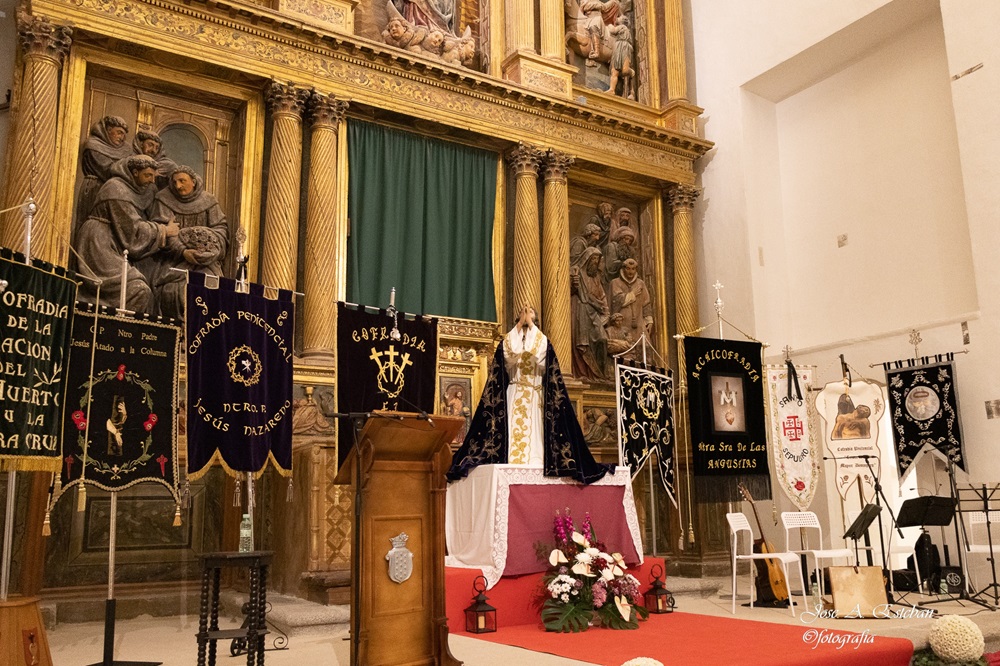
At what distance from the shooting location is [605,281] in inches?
512

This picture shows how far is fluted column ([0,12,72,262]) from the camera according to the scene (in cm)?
845

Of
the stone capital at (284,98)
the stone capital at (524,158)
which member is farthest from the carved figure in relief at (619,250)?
the stone capital at (284,98)

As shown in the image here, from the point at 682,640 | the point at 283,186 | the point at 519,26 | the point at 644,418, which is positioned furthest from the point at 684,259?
the point at 682,640

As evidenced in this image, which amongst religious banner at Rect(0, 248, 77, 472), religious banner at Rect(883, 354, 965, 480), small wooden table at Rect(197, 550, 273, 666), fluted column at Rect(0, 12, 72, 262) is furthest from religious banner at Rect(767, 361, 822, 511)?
fluted column at Rect(0, 12, 72, 262)

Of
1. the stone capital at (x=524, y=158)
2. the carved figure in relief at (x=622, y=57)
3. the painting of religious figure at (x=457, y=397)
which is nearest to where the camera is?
the painting of religious figure at (x=457, y=397)

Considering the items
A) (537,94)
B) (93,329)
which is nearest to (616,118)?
(537,94)

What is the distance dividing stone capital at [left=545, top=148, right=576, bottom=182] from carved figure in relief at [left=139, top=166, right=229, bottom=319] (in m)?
4.57

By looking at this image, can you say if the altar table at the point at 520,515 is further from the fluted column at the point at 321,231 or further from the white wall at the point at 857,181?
the white wall at the point at 857,181

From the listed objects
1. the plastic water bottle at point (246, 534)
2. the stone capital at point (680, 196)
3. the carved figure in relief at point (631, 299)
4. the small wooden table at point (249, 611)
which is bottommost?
the small wooden table at point (249, 611)

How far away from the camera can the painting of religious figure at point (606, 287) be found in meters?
12.5

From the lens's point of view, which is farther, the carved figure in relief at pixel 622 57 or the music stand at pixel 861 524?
the carved figure in relief at pixel 622 57

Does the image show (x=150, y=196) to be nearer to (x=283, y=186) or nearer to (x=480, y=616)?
(x=283, y=186)

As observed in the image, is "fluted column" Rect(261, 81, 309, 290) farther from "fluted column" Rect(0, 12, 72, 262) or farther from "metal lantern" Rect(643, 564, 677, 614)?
"metal lantern" Rect(643, 564, 677, 614)

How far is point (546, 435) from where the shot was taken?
786cm
